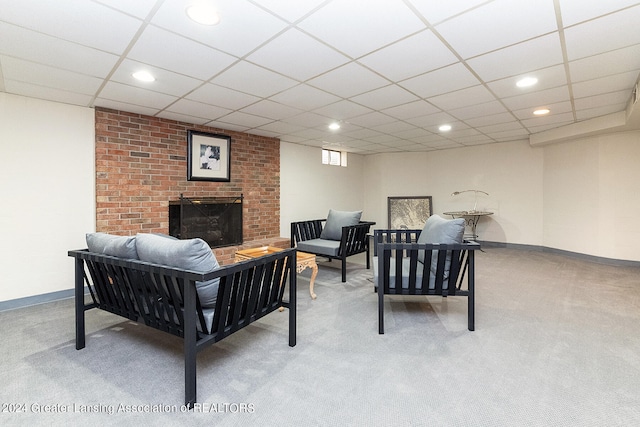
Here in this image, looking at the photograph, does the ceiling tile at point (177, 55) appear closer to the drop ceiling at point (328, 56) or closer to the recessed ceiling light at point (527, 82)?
the drop ceiling at point (328, 56)

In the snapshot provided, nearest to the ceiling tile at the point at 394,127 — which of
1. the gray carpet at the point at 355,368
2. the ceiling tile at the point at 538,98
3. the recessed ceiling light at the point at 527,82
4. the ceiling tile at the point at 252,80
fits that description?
the ceiling tile at the point at 538,98

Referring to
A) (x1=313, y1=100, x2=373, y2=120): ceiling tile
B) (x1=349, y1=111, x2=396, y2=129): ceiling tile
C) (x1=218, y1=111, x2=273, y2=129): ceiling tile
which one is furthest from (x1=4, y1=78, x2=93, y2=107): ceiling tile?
(x1=349, y1=111, x2=396, y2=129): ceiling tile

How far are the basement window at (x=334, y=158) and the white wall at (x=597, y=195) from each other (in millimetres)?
4202

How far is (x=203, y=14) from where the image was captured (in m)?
1.91

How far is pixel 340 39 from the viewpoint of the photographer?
2.21m

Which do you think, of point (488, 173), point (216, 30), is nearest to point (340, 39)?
point (216, 30)

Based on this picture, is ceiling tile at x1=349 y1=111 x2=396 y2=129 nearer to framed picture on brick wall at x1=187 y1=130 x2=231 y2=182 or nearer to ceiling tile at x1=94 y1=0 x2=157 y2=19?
framed picture on brick wall at x1=187 y1=130 x2=231 y2=182

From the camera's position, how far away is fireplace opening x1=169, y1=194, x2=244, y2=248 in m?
4.54

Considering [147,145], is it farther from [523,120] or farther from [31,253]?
[523,120]

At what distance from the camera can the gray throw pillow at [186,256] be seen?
1.79 m

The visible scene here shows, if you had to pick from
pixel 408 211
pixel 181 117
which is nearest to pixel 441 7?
pixel 181 117

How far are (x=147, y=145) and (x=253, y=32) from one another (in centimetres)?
282

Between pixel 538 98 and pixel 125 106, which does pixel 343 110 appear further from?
pixel 125 106

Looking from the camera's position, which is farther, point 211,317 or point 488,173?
point 488,173
